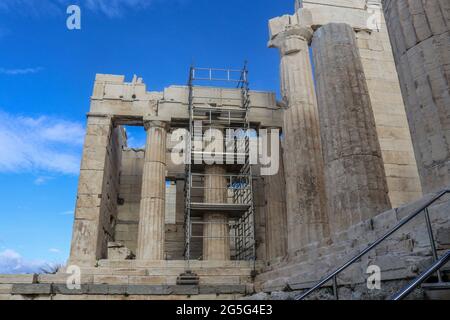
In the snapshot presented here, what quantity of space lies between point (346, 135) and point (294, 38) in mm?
6014

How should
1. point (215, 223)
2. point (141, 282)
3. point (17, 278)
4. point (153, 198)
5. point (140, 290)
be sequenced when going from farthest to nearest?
point (215, 223), point (153, 198), point (141, 282), point (140, 290), point (17, 278)

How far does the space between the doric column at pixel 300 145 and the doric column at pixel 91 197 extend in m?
9.29

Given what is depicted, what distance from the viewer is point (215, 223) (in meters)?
19.7

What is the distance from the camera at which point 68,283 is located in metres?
15.4

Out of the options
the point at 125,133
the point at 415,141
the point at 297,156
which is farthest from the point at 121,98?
the point at 415,141

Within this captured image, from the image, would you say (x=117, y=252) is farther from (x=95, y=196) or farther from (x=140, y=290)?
(x=140, y=290)

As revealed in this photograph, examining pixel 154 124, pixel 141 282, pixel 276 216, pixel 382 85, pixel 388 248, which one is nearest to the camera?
pixel 388 248

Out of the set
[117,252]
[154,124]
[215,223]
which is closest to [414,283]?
[215,223]

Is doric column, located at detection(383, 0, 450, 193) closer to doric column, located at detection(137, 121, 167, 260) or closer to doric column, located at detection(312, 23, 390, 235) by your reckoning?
doric column, located at detection(312, 23, 390, 235)

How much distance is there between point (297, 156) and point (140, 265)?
8485mm

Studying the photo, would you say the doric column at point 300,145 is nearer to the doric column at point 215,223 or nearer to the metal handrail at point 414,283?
the doric column at point 215,223

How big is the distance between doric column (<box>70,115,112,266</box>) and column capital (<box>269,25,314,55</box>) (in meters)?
9.81

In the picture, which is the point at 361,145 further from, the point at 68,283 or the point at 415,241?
the point at 68,283

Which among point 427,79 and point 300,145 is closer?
point 427,79
